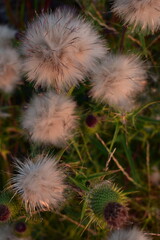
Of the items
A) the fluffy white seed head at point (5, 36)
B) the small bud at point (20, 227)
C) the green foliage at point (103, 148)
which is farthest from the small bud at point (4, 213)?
the fluffy white seed head at point (5, 36)

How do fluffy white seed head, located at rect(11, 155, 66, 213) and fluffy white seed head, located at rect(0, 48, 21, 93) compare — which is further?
fluffy white seed head, located at rect(0, 48, 21, 93)

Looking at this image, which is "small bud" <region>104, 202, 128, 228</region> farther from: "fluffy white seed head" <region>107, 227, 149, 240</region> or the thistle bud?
"fluffy white seed head" <region>107, 227, 149, 240</region>

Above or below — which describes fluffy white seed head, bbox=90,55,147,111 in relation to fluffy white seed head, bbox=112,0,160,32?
below

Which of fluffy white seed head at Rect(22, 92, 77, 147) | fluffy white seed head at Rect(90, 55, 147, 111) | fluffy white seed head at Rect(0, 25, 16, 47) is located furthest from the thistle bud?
fluffy white seed head at Rect(0, 25, 16, 47)

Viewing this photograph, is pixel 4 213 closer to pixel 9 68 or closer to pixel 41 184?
pixel 41 184

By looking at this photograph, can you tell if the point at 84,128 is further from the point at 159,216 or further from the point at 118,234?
the point at 159,216

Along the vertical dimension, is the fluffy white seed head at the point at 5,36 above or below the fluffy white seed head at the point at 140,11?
below

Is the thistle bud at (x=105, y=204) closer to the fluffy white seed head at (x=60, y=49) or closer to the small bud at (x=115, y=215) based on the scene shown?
the small bud at (x=115, y=215)
